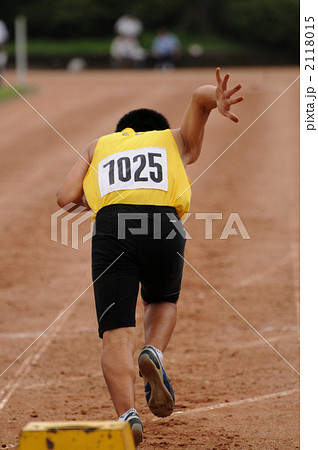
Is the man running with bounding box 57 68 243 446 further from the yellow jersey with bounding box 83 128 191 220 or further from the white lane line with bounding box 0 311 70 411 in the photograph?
the white lane line with bounding box 0 311 70 411

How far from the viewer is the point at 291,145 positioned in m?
17.3

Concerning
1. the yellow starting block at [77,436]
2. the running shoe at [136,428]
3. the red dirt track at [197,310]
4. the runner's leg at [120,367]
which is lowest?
the red dirt track at [197,310]

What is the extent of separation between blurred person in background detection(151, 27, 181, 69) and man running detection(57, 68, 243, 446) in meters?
26.9

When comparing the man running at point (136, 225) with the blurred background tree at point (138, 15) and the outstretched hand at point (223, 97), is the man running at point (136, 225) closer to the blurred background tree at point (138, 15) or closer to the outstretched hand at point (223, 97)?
the outstretched hand at point (223, 97)

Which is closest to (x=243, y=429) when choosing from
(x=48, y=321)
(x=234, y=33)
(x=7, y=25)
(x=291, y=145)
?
(x=48, y=321)

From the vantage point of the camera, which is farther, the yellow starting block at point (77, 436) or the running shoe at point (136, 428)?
the running shoe at point (136, 428)

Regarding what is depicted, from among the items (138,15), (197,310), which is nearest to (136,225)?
(197,310)

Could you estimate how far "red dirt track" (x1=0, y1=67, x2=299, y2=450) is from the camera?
5145 mm

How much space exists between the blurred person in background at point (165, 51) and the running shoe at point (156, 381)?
1080 inches

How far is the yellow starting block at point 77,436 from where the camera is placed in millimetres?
3455

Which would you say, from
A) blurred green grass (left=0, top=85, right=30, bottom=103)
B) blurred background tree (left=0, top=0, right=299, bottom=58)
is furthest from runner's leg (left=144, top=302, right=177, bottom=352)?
blurred background tree (left=0, top=0, right=299, bottom=58)

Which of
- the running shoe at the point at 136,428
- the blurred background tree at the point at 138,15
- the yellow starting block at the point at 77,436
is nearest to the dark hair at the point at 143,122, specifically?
the running shoe at the point at 136,428
